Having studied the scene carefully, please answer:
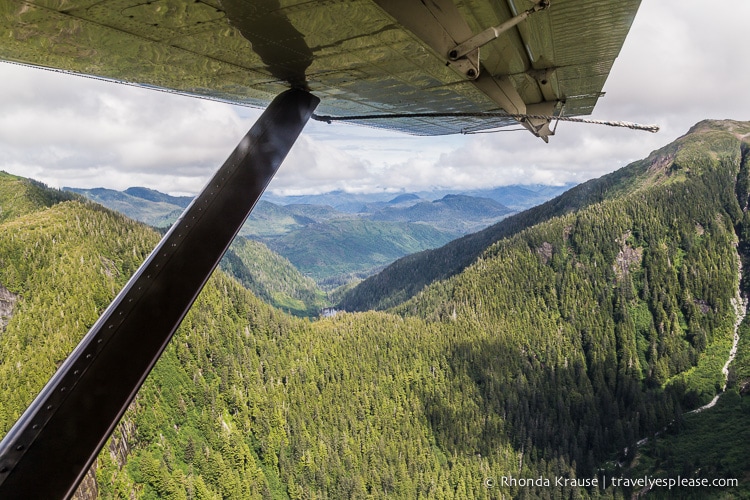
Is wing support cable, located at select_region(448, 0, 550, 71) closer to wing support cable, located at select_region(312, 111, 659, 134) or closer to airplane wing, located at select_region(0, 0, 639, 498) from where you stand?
airplane wing, located at select_region(0, 0, 639, 498)

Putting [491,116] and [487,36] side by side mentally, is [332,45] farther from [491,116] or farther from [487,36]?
[491,116]

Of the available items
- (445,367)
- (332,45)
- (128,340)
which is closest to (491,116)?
(332,45)

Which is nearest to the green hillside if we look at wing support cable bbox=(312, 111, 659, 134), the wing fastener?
wing support cable bbox=(312, 111, 659, 134)

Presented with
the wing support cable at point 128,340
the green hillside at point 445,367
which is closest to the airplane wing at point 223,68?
the wing support cable at point 128,340

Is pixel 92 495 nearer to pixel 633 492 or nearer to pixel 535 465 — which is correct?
pixel 535 465

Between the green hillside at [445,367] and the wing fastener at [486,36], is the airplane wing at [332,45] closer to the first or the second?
the wing fastener at [486,36]
